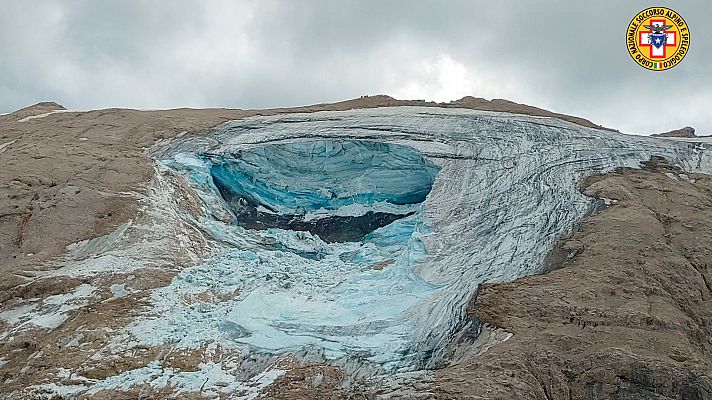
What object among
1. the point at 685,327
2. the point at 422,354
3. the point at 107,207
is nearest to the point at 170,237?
the point at 107,207

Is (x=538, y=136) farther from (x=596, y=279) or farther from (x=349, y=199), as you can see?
(x=596, y=279)

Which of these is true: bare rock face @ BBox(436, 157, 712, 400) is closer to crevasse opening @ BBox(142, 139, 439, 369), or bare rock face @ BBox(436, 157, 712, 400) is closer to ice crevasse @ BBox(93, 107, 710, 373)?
ice crevasse @ BBox(93, 107, 710, 373)

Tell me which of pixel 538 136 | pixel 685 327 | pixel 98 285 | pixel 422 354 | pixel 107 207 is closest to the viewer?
pixel 685 327

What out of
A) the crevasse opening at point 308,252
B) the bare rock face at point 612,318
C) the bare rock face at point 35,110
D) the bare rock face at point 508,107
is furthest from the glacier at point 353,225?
the bare rock face at point 35,110

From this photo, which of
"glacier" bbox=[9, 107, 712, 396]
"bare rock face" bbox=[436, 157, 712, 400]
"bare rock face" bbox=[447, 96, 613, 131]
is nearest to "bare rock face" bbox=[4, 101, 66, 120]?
"glacier" bbox=[9, 107, 712, 396]

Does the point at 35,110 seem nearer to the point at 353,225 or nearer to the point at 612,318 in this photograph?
the point at 353,225

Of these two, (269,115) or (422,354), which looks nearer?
(422,354)

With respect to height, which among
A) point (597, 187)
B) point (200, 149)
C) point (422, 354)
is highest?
point (200, 149)
